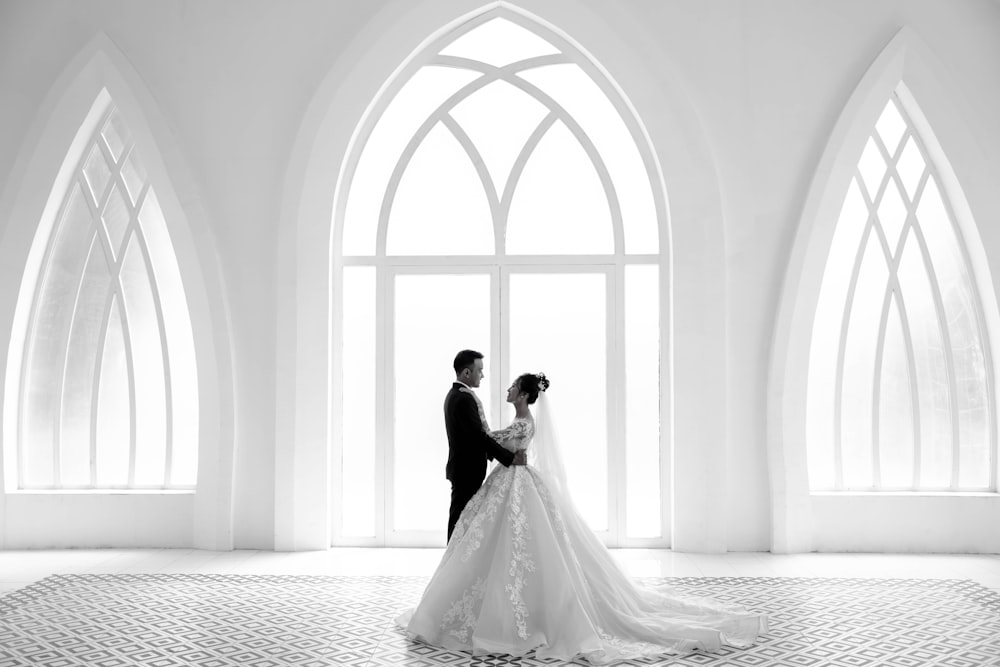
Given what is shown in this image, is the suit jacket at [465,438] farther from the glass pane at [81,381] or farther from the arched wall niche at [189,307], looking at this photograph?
the glass pane at [81,381]

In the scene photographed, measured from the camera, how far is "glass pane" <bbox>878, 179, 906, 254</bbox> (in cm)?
712

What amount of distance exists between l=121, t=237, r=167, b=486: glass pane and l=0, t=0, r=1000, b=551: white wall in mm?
634

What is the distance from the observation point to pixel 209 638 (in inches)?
179

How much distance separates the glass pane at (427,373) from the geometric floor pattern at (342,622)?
4.37 ft

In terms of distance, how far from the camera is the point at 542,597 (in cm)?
436

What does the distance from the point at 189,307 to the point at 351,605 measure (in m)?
3.10

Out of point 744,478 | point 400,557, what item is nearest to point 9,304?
point 400,557

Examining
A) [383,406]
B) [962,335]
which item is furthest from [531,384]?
[962,335]

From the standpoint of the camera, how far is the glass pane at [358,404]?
7305 millimetres

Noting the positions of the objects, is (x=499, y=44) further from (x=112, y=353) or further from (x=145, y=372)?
(x=112, y=353)

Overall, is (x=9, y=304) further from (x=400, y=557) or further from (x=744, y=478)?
(x=744, y=478)

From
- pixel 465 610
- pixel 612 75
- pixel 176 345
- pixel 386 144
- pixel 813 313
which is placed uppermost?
pixel 612 75

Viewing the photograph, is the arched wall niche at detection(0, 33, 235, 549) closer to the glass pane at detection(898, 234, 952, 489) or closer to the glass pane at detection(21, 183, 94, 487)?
the glass pane at detection(21, 183, 94, 487)

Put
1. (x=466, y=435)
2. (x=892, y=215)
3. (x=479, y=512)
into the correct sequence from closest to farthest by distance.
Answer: (x=479, y=512) < (x=466, y=435) < (x=892, y=215)
